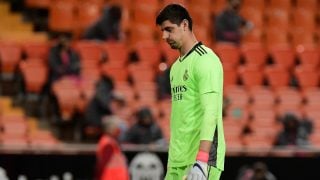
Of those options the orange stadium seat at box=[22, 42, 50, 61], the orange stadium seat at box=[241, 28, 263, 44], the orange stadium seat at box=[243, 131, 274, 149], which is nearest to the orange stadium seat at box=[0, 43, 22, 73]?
the orange stadium seat at box=[22, 42, 50, 61]

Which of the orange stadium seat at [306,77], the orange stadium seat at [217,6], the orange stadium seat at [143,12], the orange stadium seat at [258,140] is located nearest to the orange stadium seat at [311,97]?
the orange stadium seat at [306,77]

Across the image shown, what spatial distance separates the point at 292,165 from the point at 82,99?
2.94m

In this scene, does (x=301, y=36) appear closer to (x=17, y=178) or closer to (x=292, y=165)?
(x=292, y=165)

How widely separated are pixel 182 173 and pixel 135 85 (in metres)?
7.71

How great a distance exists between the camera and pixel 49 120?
460 inches

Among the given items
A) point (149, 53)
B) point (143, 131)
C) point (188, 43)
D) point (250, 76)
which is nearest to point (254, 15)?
point (250, 76)

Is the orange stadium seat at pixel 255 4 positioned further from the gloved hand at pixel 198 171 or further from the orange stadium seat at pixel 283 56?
the gloved hand at pixel 198 171

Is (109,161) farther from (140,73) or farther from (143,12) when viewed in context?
(143,12)

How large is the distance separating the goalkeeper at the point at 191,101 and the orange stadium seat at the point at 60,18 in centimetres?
864

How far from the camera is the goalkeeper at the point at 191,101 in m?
4.57

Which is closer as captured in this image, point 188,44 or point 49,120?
point 188,44

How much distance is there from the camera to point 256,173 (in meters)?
9.83

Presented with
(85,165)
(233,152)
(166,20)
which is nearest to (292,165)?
(233,152)

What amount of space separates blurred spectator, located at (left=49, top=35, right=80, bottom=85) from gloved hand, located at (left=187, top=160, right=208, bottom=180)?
24.4ft
